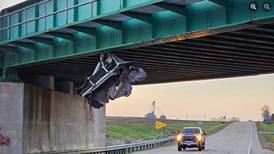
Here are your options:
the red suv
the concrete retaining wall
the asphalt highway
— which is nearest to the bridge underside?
the concrete retaining wall

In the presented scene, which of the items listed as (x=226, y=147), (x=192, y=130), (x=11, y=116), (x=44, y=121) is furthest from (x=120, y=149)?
(x=226, y=147)

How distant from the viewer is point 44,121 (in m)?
34.6

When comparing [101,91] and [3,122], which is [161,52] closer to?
[101,91]

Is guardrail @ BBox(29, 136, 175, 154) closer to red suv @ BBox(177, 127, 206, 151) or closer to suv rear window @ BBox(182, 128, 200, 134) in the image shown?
red suv @ BBox(177, 127, 206, 151)

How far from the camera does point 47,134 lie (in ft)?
114

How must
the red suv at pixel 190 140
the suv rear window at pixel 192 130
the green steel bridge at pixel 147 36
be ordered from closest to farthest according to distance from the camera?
the green steel bridge at pixel 147 36 → the red suv at pixel 190 140 → the suv rear window at pixel 192 130

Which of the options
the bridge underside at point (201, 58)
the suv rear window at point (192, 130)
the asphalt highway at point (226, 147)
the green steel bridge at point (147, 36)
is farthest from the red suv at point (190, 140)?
the green steel bridge at point (147, 36)

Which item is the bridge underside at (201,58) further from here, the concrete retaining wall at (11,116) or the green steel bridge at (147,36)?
the concrete retaining wall at (11,116)

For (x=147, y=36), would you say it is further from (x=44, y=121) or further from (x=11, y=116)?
(x=44, y=121)

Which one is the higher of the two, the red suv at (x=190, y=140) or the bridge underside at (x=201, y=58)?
the bridge underside at (x=201, y=58)

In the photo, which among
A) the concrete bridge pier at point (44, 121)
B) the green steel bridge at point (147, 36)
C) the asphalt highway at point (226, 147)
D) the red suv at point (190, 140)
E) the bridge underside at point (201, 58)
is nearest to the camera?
the green steel bridge at point (147, 36)

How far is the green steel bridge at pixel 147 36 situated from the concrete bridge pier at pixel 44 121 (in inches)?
68.7

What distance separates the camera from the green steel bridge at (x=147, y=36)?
60.4ft

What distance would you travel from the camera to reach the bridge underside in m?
20.3
